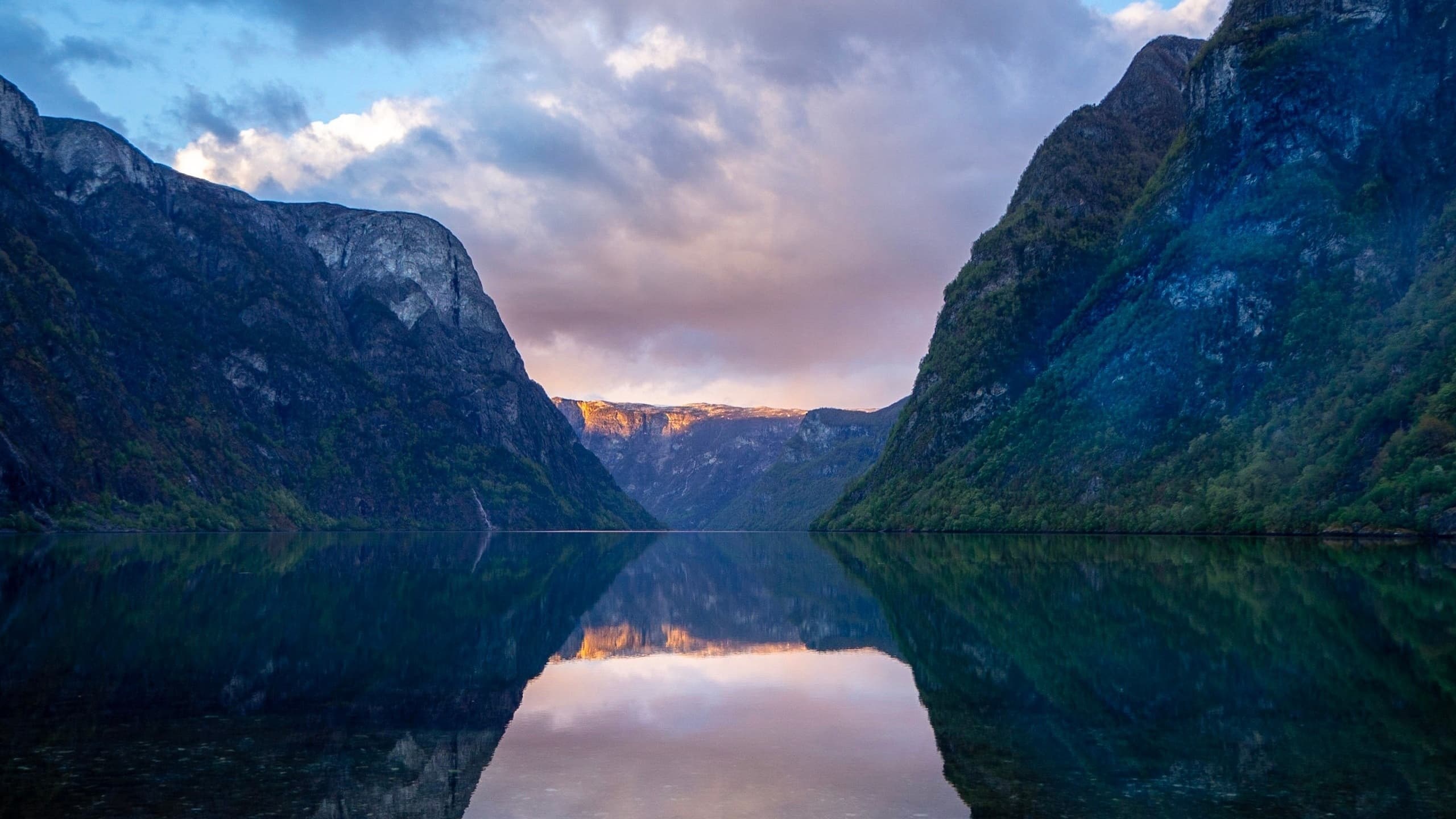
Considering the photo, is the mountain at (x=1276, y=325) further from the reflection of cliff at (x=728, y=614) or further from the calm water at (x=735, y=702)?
the calm water at (x=735, y=702)

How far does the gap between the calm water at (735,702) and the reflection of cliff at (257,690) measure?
95mm

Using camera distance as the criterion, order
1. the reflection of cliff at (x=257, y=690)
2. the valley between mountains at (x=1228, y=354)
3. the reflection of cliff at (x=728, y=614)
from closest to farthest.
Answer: the reflection of cliff at (x=257, y=690) < the reflection of cliff at (x=728, y=614) < the valley between mountains at (x=1228, y=354)

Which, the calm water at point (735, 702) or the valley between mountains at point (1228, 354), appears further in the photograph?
the valley between mountains at point (1228, 354)

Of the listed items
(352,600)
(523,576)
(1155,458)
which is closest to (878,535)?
(1155,458)

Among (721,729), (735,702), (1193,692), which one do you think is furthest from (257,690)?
(1193,692)

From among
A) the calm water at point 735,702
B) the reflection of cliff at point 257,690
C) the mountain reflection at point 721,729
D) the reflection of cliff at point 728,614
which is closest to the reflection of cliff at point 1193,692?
the calm water at point 735,702

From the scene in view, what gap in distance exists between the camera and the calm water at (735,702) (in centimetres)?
1420

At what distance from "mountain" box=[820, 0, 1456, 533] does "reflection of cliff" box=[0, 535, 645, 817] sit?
8618 cm

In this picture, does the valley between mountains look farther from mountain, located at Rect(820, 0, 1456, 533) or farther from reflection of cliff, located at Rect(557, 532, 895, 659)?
reflection of cliff, located at Rect(557, 532, 895, 659)

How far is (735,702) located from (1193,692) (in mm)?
9890

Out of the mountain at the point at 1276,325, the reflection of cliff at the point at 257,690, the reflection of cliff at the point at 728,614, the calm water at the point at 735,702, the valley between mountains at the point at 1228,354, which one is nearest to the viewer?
the reflection of cliff at the point at 257,690

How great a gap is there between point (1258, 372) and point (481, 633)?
137261 mm

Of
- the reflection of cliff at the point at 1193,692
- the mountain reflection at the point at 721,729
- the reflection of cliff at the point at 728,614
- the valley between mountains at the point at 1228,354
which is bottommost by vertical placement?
the reflection of cliff at the point at 728,614

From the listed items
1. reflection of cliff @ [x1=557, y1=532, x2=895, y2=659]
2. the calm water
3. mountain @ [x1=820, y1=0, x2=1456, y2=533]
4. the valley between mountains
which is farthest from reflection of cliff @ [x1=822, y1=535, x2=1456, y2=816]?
the valley between mountains
